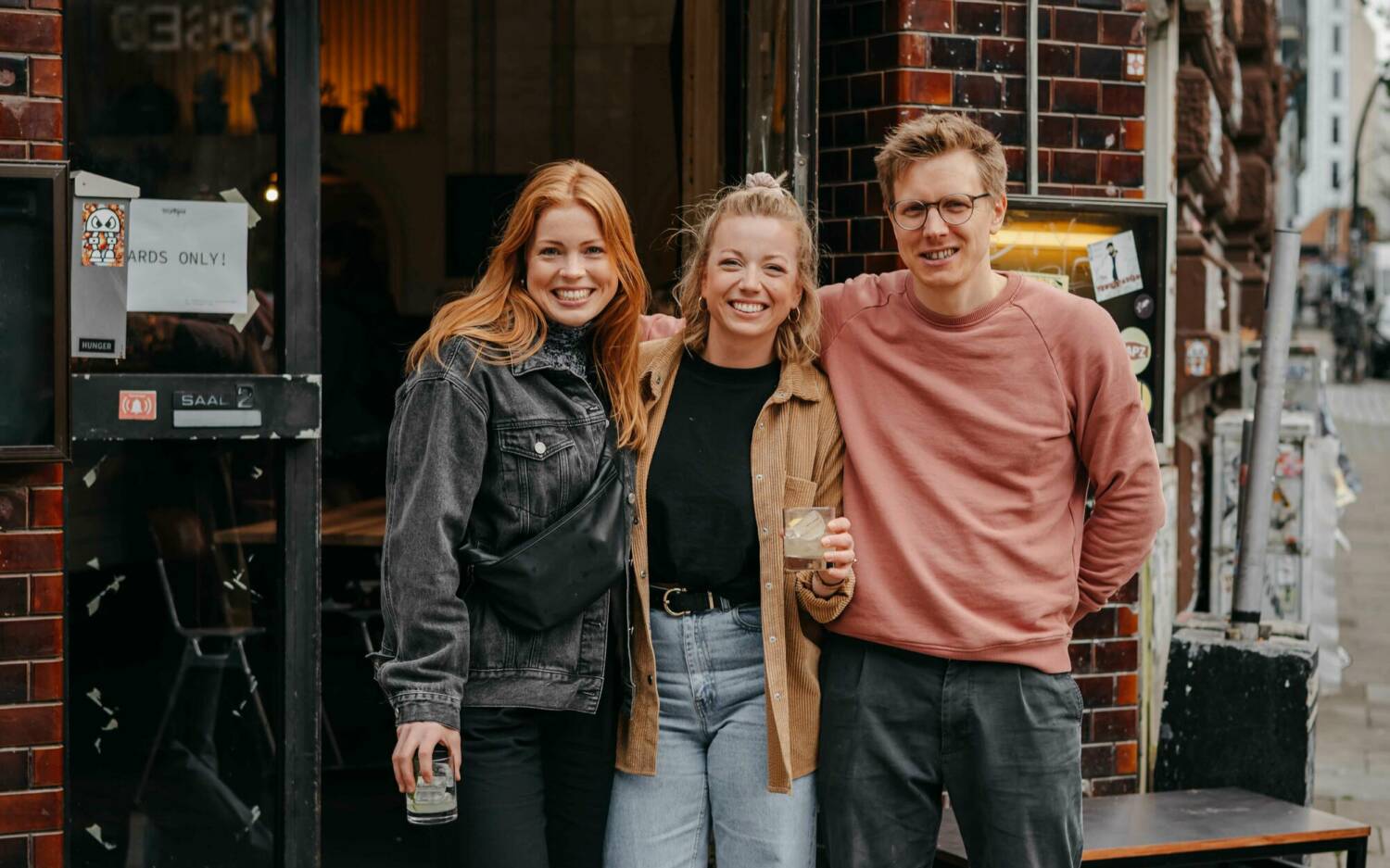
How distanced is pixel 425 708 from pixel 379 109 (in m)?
7.60

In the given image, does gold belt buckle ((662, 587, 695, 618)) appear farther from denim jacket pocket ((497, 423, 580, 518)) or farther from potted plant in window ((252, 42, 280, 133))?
potted plant in window ((252, 42, 280, 133))

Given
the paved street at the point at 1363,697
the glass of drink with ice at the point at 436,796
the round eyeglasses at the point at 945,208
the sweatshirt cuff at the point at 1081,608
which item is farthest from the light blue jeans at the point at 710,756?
the paved street at the point at 1363,697

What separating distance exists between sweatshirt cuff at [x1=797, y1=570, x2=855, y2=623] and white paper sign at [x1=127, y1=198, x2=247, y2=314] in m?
1.94

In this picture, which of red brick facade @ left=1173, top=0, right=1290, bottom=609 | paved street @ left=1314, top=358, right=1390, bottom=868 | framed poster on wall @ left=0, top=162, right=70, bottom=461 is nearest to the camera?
framed poster on wall @ left=0, top=162, right=70, bottom=461

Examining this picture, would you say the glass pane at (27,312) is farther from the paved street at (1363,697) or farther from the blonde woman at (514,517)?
the paved street at (1363,697)

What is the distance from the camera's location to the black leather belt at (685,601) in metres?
2.97

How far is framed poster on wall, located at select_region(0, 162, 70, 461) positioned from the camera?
12.3 ft

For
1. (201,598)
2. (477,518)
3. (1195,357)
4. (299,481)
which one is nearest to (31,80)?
(299,481)

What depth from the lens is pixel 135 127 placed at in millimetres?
4277

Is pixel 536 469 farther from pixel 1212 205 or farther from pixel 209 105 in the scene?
pixel 1212 205

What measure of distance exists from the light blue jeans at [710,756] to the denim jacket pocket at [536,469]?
1.04 feet

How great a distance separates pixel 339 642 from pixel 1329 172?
339ft

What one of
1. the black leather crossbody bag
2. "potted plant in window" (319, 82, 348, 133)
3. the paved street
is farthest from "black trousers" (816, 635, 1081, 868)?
"potted plant in window" (319, 82, 348, 133)

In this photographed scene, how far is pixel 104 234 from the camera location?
398 centimetres
